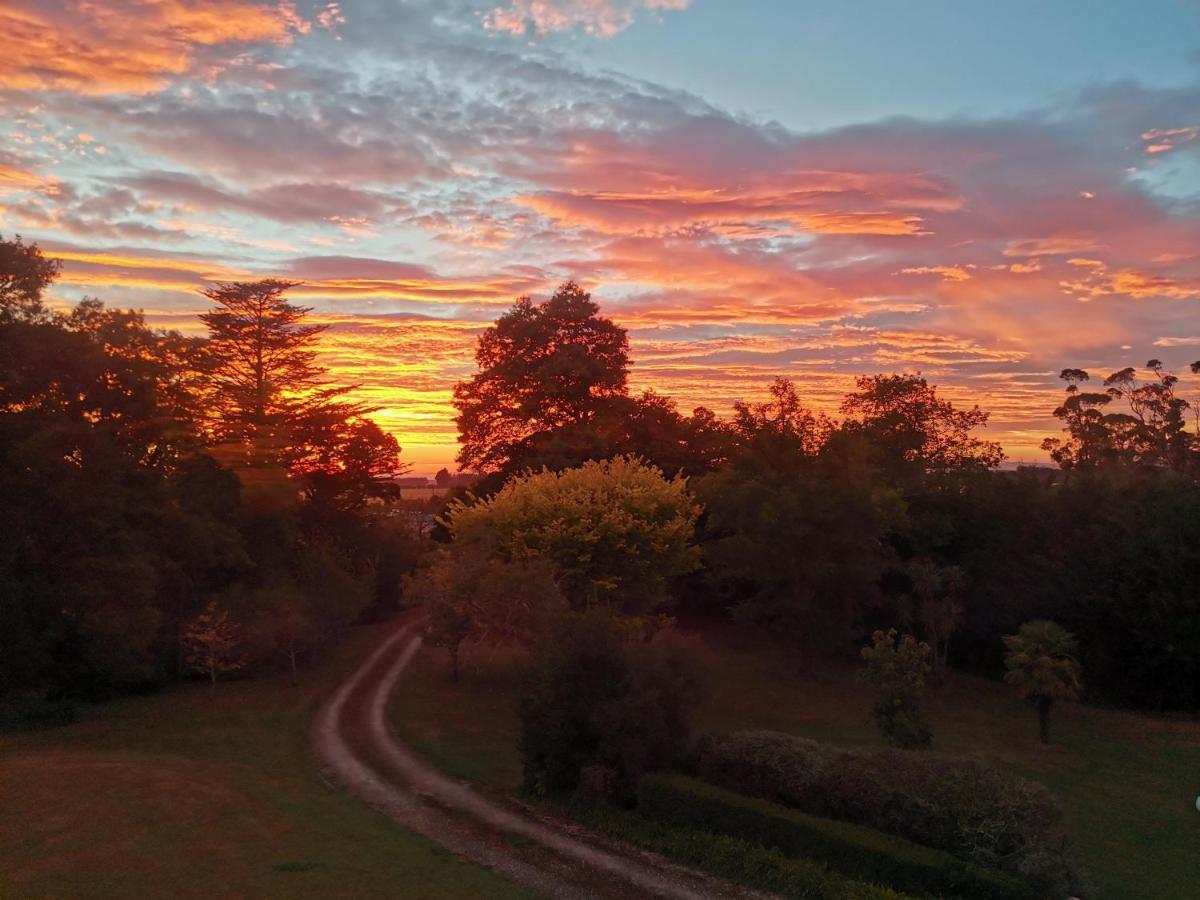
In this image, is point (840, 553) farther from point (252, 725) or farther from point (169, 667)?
point (169, 667)

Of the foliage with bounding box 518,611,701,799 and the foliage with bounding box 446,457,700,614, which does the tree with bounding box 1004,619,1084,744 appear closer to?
the foliage with bounding box 446,457,700,614

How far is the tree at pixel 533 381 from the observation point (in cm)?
4869

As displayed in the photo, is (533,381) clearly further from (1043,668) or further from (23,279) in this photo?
(1043,668)

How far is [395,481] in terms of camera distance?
5397 cm

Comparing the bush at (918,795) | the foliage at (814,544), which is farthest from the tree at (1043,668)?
the bush at (918,795)

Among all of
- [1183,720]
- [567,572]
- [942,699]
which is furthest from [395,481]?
[1183,720]

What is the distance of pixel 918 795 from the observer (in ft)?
48.9

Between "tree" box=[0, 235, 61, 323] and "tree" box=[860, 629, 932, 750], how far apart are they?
28.6 metres

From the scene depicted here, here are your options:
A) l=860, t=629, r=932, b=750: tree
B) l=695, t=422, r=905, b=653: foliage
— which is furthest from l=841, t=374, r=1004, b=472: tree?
l=860, t=629, r=932, b=750: tree

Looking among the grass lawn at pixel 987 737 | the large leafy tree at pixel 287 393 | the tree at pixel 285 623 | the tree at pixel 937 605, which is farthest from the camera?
the large leafy tree at pixel 287 393

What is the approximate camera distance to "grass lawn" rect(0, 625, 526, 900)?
43.0 ft

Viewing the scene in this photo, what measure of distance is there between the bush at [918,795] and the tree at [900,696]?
512cm

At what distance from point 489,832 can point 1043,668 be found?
1780 centimetres

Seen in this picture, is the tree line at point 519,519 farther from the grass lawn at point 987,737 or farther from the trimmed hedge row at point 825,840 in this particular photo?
the trimmed hedge row at point 825,840
